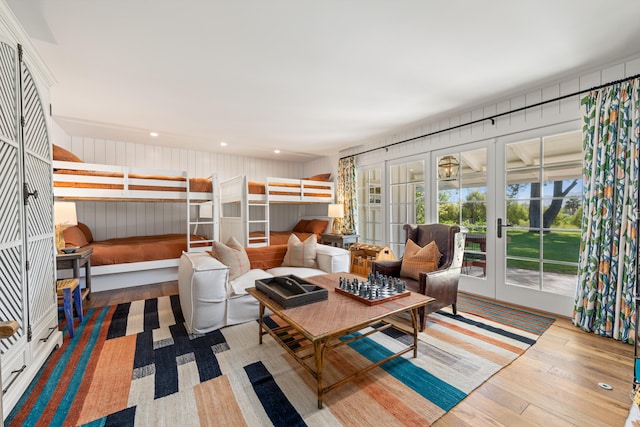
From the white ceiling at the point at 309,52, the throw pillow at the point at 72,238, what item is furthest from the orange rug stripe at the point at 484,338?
the throw pillow at the point at 72,238

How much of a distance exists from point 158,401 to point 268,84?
8.83 feet

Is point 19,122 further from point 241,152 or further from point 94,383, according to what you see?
point 241,152

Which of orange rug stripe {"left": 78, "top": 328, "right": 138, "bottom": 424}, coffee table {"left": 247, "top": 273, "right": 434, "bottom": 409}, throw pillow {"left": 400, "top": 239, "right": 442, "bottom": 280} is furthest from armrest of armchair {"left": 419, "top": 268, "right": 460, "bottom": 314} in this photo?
orange rug stripe {"left": 78, "top": 328, "right": 138, "bottom": 424}

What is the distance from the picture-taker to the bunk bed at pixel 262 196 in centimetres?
399

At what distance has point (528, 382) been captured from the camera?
5.64ft

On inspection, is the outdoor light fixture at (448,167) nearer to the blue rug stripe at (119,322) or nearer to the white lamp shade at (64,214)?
the blue rug stripe at (119,322)

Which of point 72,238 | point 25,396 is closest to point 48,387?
point 25,396

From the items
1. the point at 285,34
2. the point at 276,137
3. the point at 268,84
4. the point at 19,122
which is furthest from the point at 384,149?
the point at 19,122

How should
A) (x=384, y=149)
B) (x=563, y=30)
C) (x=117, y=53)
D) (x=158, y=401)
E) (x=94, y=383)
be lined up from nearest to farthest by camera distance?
(x=158, y=401) → (x=94, y=383) → (x=563, y=30) → (x=117, y=53) → (x=384, y=149)

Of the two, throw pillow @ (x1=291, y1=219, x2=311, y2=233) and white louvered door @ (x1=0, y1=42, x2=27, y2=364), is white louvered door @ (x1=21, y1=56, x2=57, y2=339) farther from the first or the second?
throw pillow @ (x1=291, y1=219, x2=311, y2=233)

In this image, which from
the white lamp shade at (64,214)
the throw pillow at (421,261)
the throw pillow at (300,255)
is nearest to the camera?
the throw pillow at (421,261)

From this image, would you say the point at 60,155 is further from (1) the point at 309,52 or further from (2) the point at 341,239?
(2) the point at 341,239

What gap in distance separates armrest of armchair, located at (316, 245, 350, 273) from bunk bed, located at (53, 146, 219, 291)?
1905mm

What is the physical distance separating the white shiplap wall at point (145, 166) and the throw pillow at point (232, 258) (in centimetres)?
330
